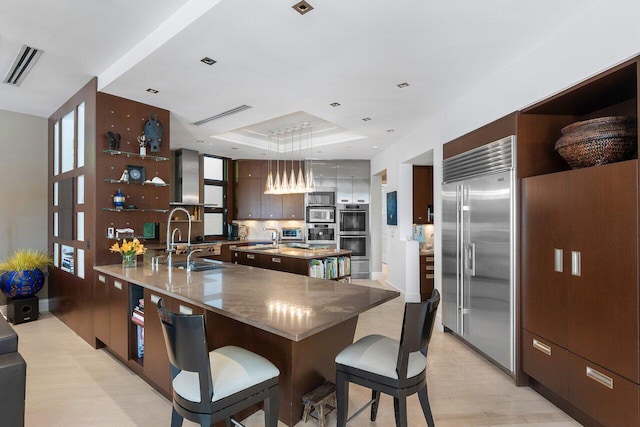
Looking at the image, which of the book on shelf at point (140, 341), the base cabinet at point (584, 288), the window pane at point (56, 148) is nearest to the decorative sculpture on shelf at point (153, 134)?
the window pane at point (56, 148)

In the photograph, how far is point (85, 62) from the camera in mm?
3316

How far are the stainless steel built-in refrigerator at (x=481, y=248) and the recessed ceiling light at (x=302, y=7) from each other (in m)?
1.98

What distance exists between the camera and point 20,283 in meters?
4.36

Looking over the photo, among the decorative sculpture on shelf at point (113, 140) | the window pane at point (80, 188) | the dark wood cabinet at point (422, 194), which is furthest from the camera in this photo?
the dark wood cabinet at point (422, 194)

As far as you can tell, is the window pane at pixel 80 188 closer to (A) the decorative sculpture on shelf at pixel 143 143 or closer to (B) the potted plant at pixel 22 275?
(A) the decorative sculpture on shelf at pixel 143 143

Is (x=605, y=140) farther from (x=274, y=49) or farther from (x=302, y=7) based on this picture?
(x=274, y=49)

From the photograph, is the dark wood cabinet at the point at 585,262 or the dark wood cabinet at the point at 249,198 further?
the dark wood cabinet at the point at 249,198

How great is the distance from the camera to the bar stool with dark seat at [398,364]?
175 centimetres

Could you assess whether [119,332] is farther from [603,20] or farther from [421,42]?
[603,20]

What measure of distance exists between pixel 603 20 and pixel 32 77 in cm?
499

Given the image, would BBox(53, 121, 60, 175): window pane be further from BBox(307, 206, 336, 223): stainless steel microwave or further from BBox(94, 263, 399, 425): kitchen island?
BBox(307, 206, 336, 223): stainless steel microwave

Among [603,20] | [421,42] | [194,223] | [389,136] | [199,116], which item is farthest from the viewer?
[194,223]

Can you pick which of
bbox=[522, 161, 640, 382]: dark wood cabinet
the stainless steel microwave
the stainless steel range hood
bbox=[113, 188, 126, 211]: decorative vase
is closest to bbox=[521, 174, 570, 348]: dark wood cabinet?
bbox=[522, 161, 640, 382]: dark wood cabinet

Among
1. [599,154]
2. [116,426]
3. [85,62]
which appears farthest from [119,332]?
[599,154]
